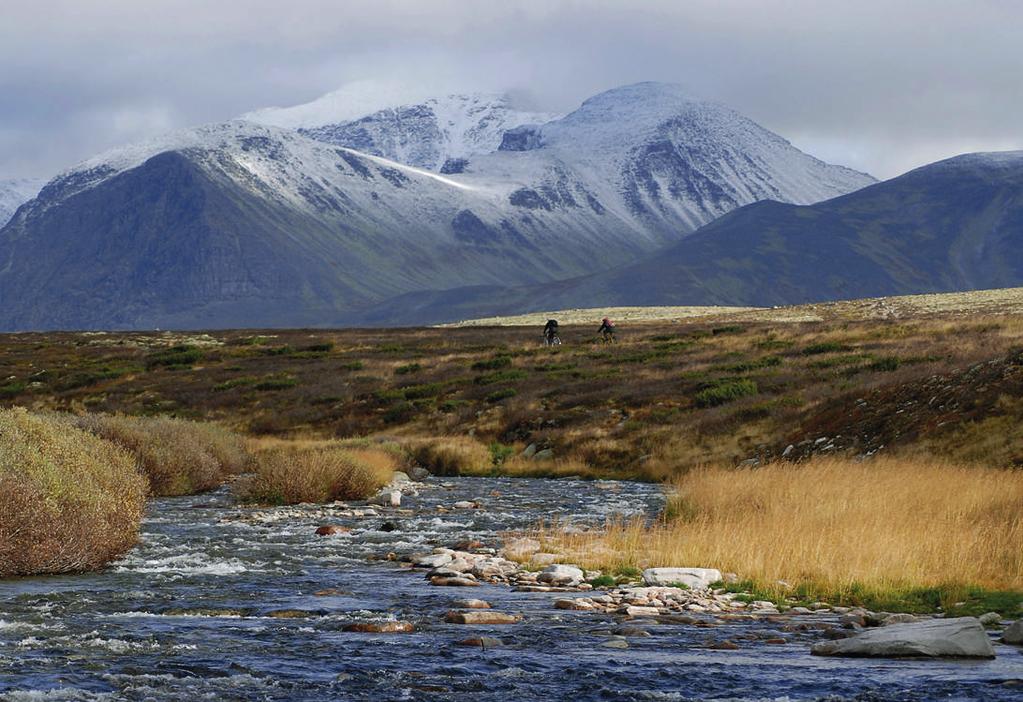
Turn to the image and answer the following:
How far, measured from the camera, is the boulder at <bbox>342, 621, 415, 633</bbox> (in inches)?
587

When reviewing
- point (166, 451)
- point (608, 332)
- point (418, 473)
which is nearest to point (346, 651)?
point (166, 451)

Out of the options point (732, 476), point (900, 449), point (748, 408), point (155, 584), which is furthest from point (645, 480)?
point (155, 584)

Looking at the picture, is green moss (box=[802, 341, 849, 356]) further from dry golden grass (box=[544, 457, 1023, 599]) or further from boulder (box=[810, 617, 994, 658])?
boulder (box=[810, 617, 994, 658])

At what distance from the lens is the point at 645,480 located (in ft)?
130

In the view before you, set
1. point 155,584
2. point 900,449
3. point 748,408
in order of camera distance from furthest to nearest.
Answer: point 748,408
point 900,449
point 155,584

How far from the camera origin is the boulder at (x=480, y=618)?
15.4m

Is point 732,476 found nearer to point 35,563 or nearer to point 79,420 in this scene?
point 35,563

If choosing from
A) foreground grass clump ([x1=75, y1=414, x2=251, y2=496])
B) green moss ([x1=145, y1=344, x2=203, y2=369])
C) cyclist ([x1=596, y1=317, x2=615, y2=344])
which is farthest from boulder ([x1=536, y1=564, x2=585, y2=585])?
green moss ([x1=145, y1=344, x2=203, y2=369])

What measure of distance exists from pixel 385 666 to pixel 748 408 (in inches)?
1280

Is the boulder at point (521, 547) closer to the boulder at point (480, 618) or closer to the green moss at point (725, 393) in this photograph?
the boulder at point (480, 618)

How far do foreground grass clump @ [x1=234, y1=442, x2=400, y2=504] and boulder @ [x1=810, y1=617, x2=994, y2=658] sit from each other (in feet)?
64.4

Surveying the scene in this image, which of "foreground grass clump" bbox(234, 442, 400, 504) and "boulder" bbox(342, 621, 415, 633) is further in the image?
"foreground grass clump" bbox(234, 442, 400, 504)

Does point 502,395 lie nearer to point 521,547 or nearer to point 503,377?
point 503,377

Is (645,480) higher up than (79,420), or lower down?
lower down
